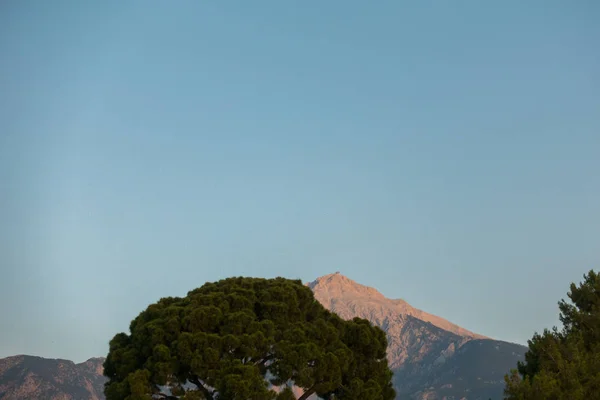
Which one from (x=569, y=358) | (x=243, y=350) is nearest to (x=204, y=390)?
(x=243, y=350)

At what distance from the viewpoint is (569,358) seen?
30.3m

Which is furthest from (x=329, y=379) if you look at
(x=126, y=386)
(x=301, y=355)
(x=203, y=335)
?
(x=126, y=386)

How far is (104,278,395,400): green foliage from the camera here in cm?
2777

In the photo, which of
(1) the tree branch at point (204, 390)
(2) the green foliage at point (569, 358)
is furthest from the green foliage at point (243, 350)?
(2) the green foliage at point (569, 358)

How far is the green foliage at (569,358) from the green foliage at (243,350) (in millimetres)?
7846

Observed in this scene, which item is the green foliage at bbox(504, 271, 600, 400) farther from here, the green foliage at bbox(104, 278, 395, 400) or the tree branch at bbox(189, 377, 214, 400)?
the tree branch at bbox(189, 377, 214, 400)

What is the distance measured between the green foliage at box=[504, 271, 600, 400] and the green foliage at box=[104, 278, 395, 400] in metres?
7.85

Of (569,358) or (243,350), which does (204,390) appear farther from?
(569,358)

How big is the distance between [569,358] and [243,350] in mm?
16382

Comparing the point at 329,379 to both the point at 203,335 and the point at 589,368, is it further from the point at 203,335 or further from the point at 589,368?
the point at 589,368

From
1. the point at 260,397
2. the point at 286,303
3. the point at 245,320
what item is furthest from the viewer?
the point at 286,303

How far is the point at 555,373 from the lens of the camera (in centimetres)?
2822

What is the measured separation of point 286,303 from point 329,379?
4.36 metres

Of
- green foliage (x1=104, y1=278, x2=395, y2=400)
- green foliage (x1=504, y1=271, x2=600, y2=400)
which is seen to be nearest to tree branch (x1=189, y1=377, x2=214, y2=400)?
green foliage (x1=104, y1=278, x2=395, y2=400)
